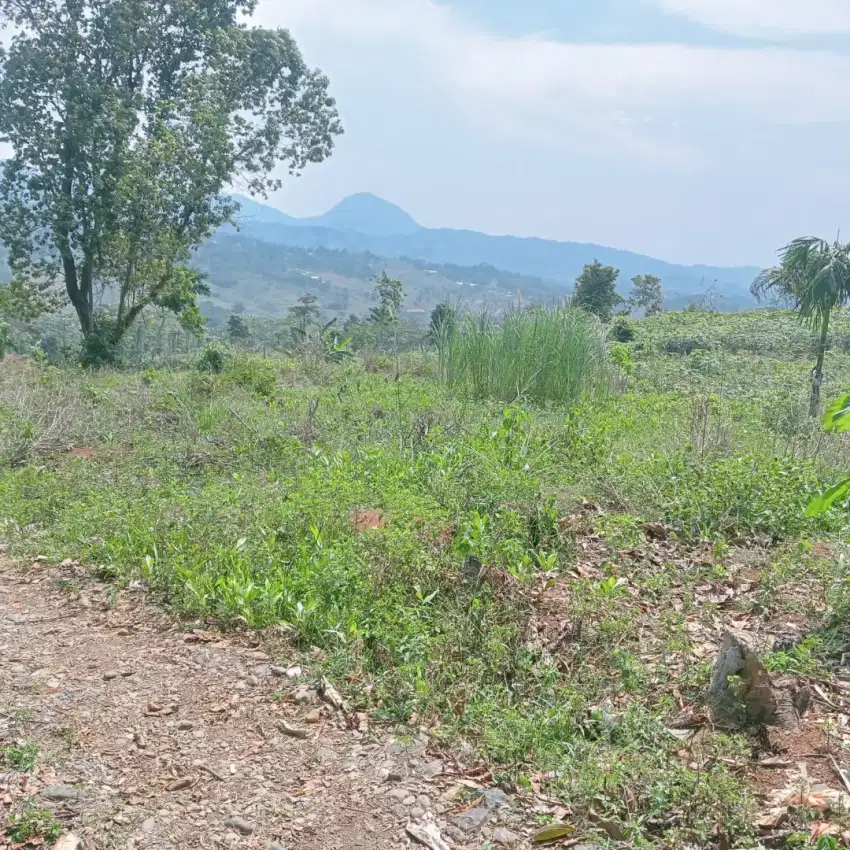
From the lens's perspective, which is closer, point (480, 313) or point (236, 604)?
point (236, 604)

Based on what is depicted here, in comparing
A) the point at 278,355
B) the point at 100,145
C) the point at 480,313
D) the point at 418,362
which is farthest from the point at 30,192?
the point at 480,313

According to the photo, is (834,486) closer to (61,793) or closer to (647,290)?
(61,793)

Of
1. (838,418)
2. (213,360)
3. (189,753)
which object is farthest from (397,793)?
(213,360)

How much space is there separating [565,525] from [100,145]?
41.9ft

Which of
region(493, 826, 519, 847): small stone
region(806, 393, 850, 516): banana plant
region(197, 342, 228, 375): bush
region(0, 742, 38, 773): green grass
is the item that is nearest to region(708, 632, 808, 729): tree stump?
region(493, 826, 519, 847): small stone

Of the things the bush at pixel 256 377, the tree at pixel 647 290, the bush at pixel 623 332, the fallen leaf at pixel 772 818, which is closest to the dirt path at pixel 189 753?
the fallen leaf at pixel 772 818

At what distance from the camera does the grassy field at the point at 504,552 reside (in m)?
2.65

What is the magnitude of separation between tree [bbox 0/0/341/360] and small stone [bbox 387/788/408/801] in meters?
12.9

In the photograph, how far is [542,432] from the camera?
6.32 m

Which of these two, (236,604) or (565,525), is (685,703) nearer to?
(565,525)

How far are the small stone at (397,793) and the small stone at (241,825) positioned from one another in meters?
0.41

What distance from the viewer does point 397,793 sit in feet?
8.02

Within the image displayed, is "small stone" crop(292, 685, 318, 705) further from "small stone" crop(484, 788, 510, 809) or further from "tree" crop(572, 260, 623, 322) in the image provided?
"tree" crop(572, 260, 623, 322)

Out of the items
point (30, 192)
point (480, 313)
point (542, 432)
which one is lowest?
point (542, 432)
